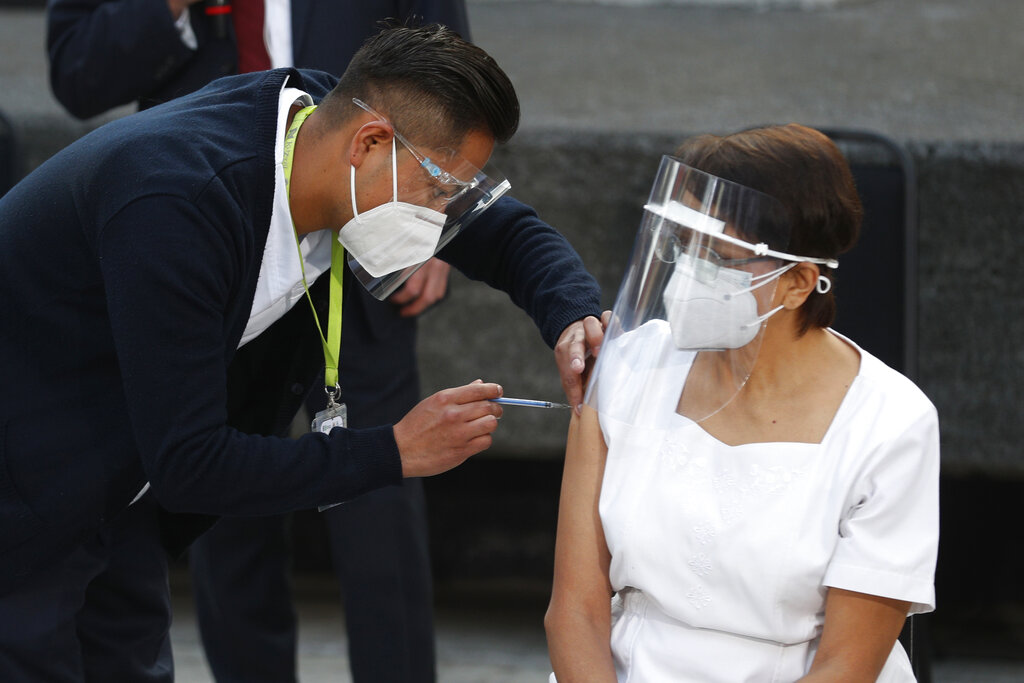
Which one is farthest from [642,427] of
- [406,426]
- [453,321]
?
[453,321]

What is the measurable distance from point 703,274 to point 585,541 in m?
0.48

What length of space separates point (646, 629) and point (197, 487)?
0.71 meters

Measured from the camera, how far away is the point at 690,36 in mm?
4738

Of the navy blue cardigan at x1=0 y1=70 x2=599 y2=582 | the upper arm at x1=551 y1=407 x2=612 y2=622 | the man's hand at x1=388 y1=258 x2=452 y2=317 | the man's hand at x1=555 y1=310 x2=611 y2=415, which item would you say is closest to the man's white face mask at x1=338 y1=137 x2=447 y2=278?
the navy blue cardigan at x1=0 y1=70 x2=599 y2=582

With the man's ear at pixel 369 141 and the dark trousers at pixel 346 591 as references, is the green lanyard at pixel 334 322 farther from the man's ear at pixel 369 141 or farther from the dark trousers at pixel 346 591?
the dark trousers at pixel 346 591

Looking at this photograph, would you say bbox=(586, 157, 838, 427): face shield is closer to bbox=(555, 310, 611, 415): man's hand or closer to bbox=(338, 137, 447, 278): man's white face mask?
bbox=(555, 310, 611, 415): man's hand

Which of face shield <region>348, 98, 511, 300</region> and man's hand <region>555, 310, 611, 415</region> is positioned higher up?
face shield <region>348, 98, 511, 300</region>

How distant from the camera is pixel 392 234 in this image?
1.97 meters

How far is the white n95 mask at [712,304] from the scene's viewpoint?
1.81 m

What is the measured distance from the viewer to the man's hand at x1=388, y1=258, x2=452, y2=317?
274 centimetres

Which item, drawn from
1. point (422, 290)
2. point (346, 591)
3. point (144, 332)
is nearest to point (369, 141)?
point (144, 332)

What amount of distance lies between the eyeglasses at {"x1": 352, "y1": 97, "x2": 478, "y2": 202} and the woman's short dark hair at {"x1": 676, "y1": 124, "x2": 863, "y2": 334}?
13.6 inches

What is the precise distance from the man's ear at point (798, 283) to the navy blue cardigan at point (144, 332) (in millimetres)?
621

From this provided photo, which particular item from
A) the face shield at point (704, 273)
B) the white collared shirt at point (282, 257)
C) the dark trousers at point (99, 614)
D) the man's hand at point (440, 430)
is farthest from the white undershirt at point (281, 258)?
the face shield at point (704, 273)
